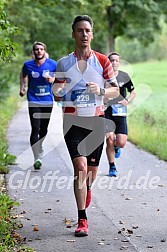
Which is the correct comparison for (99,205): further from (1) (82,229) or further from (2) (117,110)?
(2) (117,110)

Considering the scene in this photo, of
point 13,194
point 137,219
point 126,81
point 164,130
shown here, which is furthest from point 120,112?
point 164,130

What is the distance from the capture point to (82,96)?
23.5 feet

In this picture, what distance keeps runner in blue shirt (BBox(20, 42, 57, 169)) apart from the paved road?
2.05 feet

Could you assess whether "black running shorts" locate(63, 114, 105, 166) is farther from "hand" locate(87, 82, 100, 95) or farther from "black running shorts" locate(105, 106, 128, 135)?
"black running shorts" locate(105, 106, 128, 135)

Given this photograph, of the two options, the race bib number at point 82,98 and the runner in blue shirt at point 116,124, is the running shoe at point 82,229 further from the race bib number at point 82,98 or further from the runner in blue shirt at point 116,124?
the runner in blue shirt at point 116,124

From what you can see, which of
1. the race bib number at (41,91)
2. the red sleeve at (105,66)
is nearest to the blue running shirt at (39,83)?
the race bib number at (41,91)

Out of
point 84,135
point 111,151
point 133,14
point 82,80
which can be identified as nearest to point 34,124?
point 111,151

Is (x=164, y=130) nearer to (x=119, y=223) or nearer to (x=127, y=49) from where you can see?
(x=119, y=223)

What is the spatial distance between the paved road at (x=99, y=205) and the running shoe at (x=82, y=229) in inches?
3.1

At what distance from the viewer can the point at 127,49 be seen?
3937 inches

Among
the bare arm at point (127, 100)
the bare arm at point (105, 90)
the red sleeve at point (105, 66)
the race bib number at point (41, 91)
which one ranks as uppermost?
the red sleeve at point (105, 66)

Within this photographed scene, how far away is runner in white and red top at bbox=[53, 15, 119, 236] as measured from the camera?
7102 mm

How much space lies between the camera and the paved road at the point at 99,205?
6848 mm

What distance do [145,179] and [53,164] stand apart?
87.1 inches
